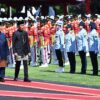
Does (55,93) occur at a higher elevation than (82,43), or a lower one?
lower

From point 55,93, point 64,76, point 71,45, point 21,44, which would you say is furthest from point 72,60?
point 55,93

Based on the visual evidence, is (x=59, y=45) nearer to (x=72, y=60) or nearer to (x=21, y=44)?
(x=72, y=60)

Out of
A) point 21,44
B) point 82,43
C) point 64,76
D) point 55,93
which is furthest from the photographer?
point 82,43

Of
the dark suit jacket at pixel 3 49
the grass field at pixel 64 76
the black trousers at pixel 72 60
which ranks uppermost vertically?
the dark suit jacket at pixel 3 49

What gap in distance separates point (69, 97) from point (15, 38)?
5148mm

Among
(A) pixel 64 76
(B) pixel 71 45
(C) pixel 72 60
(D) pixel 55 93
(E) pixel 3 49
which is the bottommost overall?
(D) pixel 55 93

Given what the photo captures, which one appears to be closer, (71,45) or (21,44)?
(21,44)

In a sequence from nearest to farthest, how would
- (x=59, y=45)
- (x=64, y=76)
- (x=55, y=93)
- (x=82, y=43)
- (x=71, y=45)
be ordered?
(x=55, y=93) → (x=64, y=76) → (x=82, y=43) → (x=71, y=45) → (x=59, y=45)

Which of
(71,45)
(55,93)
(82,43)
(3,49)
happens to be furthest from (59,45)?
(55,93)

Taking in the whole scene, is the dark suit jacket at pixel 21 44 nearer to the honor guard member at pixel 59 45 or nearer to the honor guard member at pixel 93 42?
the honor guard member at pixel 93 42

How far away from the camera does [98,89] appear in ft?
66.8

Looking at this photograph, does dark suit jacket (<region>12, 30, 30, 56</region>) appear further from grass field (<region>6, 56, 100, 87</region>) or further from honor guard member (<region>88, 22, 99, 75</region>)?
honor guard member (<region>88, 22, 99, 75</region>)

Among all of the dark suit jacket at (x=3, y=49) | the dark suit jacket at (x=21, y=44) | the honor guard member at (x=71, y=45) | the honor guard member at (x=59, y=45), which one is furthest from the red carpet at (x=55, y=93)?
the honor guard member at (x=59, y=45)

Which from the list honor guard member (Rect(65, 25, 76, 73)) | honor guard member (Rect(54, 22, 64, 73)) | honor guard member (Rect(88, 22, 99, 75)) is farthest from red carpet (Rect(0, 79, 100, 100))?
honor guard member (Rect(54, 22, 64, 73))
